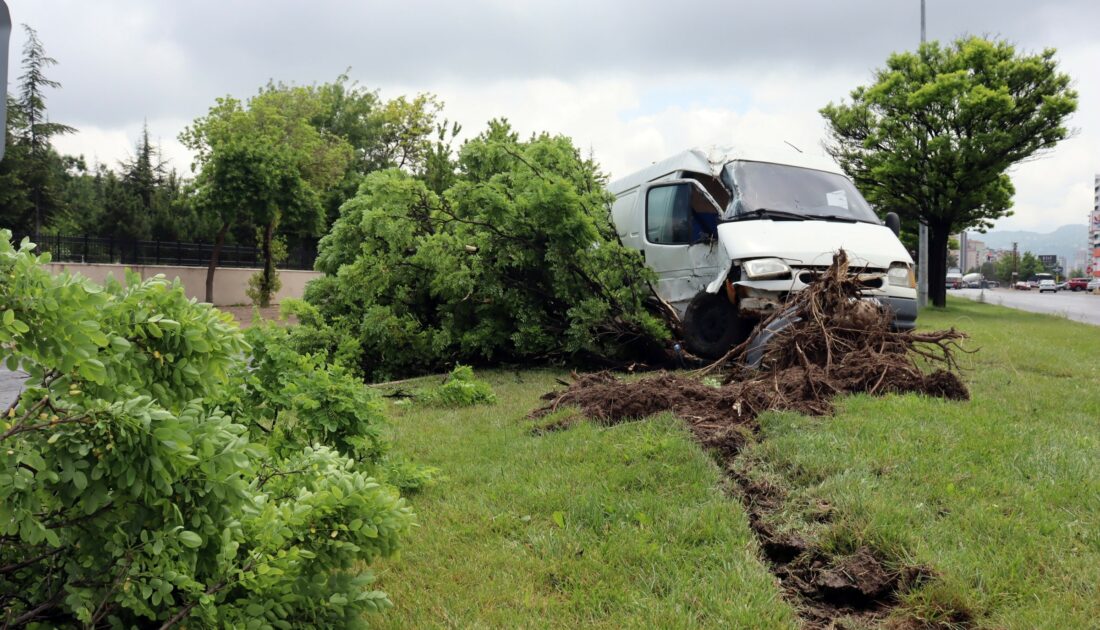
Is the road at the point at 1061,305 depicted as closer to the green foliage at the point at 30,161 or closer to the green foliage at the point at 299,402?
the green foliage at the point at 299,402

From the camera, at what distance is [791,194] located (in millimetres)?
9523

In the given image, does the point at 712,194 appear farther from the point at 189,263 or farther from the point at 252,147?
the point at 189,263

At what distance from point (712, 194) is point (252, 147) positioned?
68.8 feet

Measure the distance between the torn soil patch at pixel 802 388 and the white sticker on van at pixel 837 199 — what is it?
2345 mm

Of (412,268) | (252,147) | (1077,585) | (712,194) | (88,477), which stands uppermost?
(252,147)

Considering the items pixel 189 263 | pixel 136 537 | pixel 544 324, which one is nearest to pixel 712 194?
pixel 544 324

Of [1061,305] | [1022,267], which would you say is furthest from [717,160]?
[1022,267]

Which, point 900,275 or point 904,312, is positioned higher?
point 900,275

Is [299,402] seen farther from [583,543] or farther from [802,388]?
[802,388]

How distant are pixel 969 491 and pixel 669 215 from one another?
6.71 metres

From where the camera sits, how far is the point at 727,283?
8.54 metres

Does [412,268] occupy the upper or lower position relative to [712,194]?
lower

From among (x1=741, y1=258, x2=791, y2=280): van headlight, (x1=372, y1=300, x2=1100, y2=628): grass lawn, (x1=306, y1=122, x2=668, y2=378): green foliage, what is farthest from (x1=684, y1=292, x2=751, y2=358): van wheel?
(x1=372, y1=300, x2=1100, y2=628): grass lawn

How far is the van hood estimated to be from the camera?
821 cm
